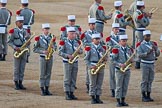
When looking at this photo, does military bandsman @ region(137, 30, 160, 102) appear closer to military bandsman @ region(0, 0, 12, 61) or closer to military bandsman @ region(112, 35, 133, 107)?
military bandsman @ region(112, 35, 133, 107)

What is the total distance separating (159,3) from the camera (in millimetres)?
52219

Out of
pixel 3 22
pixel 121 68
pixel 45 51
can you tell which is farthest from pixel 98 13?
pixel 121 68

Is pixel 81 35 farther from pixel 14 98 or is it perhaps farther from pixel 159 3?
pixel 159 3

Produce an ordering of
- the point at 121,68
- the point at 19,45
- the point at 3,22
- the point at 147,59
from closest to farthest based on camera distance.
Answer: the point at 121,68 → the point at 147,59 → the point at 19,45 → the point at 3,22

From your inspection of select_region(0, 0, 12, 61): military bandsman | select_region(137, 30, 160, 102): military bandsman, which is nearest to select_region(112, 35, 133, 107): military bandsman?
select_region(137, 30, 160, 102): military bandsman

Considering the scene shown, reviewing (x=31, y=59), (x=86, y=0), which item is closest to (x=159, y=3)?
(x=86, y=0)

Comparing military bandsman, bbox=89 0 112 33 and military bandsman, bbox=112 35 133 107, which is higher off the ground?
military bandsman, bbox=89 0 112 33

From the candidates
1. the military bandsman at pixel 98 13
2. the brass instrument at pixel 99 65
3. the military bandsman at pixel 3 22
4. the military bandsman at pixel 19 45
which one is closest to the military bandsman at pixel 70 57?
the brass instrument at pixel 99 65

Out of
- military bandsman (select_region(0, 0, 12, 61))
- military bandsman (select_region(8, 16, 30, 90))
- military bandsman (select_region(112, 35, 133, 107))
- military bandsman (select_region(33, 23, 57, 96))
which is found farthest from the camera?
military bandsman (select_region(0, 0, 12, 61))

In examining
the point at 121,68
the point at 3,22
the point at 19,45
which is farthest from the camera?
the point at 3,22

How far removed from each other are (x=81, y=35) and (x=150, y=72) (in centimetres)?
253

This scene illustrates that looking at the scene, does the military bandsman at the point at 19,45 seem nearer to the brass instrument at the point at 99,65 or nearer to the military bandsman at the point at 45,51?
the military bandsman at the point at 45,51

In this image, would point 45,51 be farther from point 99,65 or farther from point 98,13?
point 98,13

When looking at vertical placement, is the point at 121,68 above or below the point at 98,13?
below
